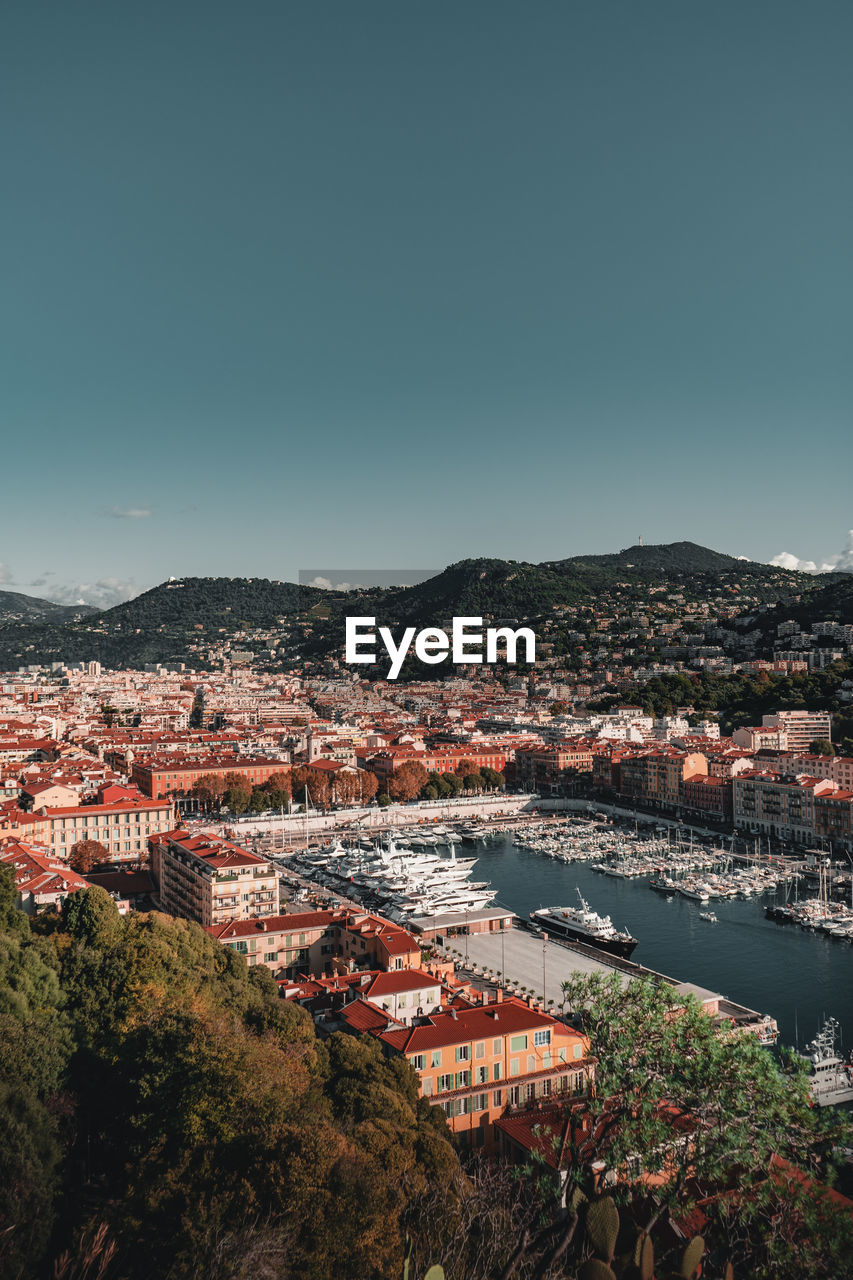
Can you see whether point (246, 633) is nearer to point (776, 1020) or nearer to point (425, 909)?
point (425, 909)

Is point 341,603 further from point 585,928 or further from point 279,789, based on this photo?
point 585,928

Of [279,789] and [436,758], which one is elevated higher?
[436,758]

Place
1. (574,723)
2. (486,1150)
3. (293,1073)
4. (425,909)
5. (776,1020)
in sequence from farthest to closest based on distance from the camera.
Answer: (574,723), (425,909), (776,1020), (486,1150), (293,1073)

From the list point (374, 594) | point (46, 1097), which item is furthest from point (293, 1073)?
point (374, 594)

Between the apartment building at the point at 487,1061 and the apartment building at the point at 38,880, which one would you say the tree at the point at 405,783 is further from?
the apartment building at the point at 487,1061

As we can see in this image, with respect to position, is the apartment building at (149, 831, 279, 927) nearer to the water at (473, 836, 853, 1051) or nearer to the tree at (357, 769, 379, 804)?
the water at (473, 836, 853, 1051)

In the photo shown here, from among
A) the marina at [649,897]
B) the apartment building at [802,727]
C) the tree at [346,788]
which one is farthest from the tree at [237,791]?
the apartment building at [802,727]

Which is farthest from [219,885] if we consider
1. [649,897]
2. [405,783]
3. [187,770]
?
[405,783]
